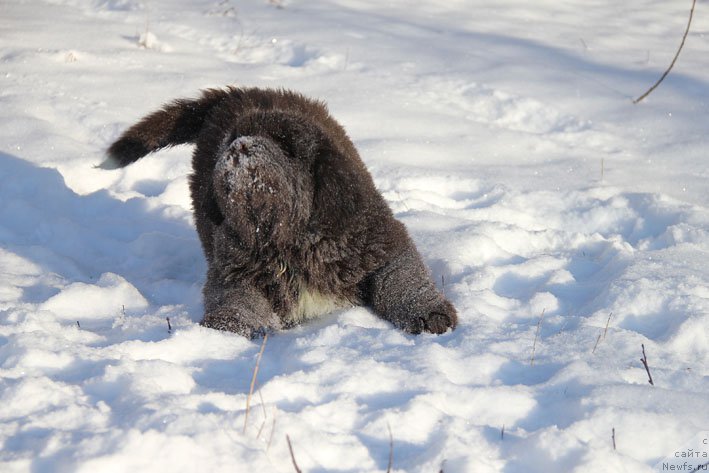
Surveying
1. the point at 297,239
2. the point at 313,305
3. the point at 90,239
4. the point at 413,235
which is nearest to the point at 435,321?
the point at 313,305

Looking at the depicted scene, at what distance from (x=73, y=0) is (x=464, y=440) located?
8275mm

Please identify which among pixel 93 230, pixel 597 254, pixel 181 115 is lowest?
pixel 93 230

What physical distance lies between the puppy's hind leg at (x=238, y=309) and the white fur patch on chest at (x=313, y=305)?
0.34ft

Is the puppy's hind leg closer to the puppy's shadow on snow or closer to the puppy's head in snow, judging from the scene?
the puppy's shadow on snow

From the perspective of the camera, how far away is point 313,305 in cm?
354

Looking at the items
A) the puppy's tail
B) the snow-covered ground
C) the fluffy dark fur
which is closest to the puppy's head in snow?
the fluffy dark fur

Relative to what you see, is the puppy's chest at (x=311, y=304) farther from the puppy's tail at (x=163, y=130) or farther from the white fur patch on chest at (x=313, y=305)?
the puppy's tail at (x=163, y=130)

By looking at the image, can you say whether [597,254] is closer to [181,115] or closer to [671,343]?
[671,343]

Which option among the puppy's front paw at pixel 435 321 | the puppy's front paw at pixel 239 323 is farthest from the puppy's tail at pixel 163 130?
the puppy's front paw at pixel 435 321

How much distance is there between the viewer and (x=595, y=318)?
334 centimetres

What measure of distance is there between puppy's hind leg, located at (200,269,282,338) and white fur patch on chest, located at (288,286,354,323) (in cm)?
10

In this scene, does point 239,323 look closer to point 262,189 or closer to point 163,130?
point 262,189

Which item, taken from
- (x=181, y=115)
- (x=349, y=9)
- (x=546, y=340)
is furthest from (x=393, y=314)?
(x=349, y=9)

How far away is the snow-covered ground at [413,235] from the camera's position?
90.4 inches
